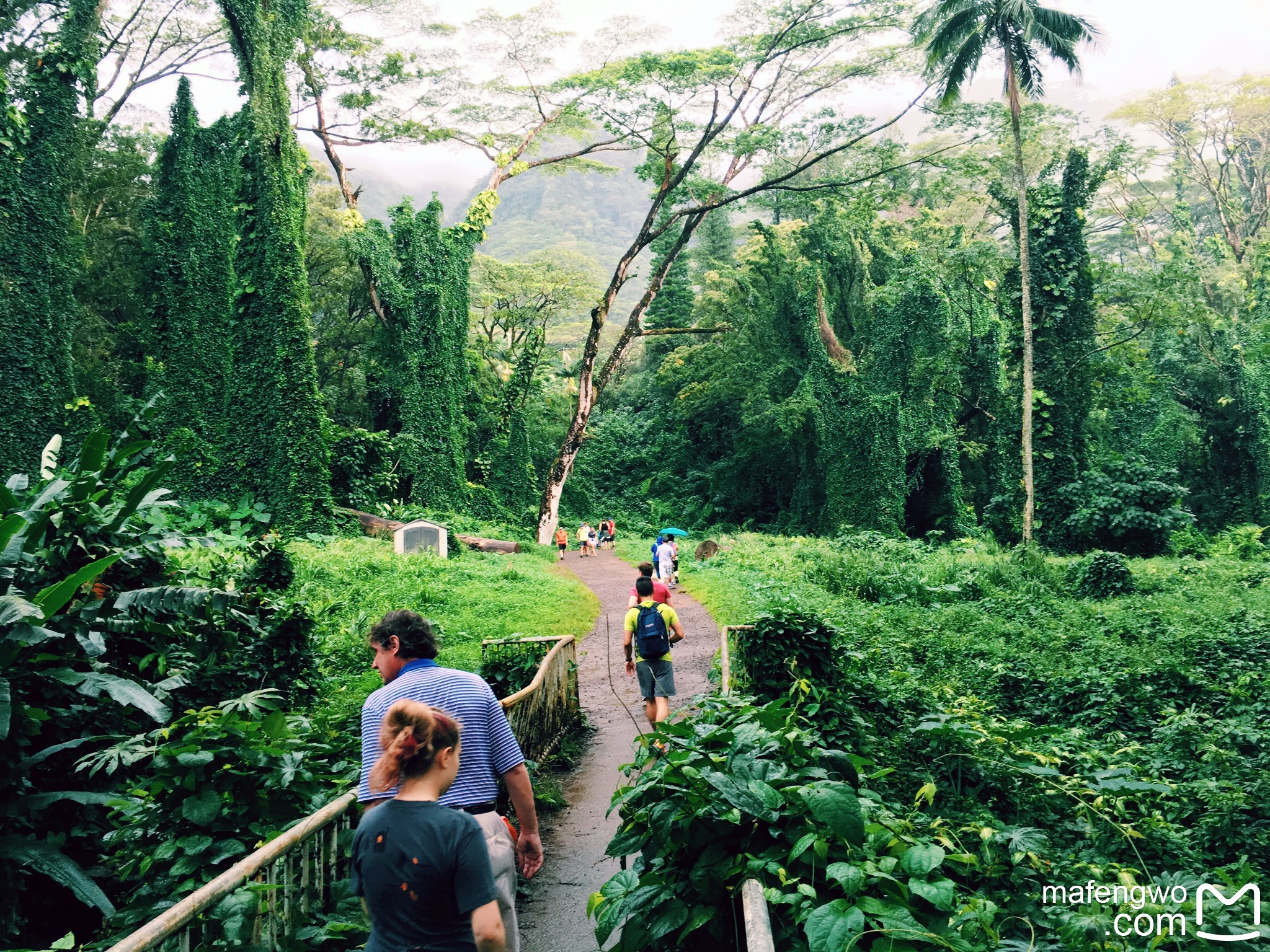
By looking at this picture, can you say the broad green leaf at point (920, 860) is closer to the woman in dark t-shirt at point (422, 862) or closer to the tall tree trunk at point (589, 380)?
the woman in dark t-shirt at point (422, 862)

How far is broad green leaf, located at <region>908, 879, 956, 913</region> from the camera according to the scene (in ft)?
7.97

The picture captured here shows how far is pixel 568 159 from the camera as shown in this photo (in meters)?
29.0

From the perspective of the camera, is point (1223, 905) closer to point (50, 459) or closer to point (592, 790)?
point (592, 790)

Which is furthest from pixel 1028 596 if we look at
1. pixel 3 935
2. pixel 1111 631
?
pixel 3 935

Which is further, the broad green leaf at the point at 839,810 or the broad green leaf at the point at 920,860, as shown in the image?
the broad green leaf at the point at 839,810

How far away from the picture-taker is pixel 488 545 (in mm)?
24531

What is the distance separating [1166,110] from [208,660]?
48.0 metres

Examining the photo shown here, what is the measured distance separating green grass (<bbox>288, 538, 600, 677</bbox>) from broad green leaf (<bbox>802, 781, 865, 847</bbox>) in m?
6.49

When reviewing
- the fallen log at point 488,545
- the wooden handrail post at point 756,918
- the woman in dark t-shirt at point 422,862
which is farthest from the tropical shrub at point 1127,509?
the woman in dark t-shirt at point 422,862

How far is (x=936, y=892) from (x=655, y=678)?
493 centimetres

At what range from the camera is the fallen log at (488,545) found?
79.3 ft

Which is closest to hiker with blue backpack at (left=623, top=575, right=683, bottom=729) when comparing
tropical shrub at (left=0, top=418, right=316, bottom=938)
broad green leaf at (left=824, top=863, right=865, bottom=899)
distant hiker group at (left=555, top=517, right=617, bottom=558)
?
tropical shrub at (left=0, top=418, right=316, bottom=938)

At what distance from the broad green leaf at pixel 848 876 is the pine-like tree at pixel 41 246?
22706 mm

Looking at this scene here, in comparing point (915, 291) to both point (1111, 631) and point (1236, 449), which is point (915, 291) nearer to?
point (1236, 449)
